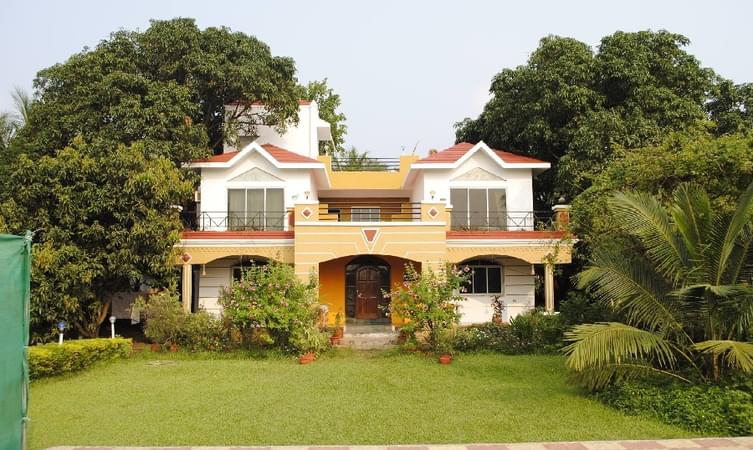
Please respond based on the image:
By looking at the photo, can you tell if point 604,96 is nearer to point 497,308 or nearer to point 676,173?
point 497,308

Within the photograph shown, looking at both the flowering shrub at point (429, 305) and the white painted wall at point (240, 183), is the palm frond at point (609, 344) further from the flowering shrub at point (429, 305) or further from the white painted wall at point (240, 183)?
the white painted wall at point (240, 183)

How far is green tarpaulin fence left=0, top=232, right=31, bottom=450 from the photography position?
15.3 ft

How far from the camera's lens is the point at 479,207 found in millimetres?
17859

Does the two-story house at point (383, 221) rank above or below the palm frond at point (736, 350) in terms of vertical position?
above

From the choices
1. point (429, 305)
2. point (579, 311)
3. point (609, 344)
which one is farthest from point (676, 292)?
point (579, 311)

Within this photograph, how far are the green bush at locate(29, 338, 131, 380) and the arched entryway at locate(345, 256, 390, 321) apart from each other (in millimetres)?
7137

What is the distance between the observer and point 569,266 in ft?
61.7

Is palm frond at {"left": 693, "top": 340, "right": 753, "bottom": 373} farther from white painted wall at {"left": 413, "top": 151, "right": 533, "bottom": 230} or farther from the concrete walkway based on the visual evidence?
white painted wall at {"left": 413, "top": 151, "right": 533, "bottom": 230}

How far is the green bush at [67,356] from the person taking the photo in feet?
32.1

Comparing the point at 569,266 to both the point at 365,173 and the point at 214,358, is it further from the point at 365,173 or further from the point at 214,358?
the point at 214,358

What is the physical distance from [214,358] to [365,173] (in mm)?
10063

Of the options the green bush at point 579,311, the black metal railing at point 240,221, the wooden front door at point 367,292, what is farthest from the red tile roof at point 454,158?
the green bush at point 579,311

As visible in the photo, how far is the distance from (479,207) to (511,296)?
2854 millimetres

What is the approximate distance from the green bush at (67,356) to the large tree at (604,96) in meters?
12.7
